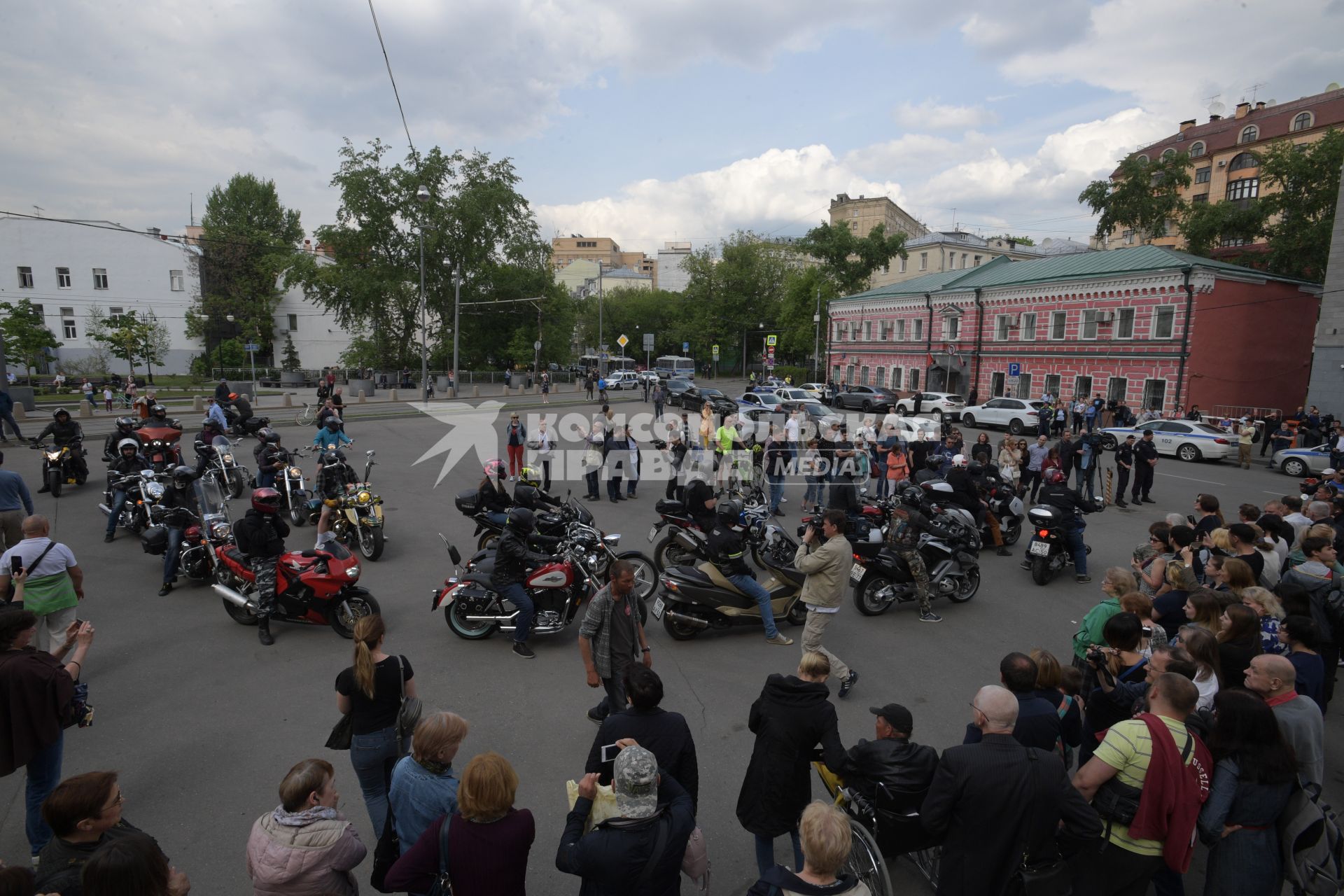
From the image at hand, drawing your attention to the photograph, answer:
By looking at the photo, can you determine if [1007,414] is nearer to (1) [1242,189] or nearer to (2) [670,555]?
(2) [670,555]

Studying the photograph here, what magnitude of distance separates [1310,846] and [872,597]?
4951 millimetres

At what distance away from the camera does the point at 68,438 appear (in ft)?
41.4

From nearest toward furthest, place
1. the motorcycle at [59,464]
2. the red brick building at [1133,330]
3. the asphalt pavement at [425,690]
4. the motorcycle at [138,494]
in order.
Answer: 1. the asphalt pavement at [425,690]
2. the motorcycle at [138,494]
3. the motorcycle at [59,464]
4. the red brick building at [1133,330]

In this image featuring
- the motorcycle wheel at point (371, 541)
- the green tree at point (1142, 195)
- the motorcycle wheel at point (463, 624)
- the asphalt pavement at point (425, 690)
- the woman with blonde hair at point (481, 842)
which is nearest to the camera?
the woman with blonde hair at point (481, 842)

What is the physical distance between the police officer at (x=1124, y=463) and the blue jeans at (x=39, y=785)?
16167 millimetres

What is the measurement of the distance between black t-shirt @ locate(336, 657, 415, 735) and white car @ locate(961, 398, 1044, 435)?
1114 inches

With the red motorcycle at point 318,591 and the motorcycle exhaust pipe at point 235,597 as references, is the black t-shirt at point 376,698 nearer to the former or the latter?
the red motorcycle at point 318,591

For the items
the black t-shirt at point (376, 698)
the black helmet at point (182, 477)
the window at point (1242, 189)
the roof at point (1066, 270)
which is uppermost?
the window at point (1242, 189)

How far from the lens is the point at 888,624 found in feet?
25.7

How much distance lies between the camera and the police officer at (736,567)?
7.13 metres

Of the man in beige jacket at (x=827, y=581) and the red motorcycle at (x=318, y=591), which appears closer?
the man in beige jacket at (x=827, y=581)

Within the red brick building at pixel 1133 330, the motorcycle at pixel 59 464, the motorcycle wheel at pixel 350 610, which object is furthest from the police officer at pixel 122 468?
the red brick building at pixel 1133 330

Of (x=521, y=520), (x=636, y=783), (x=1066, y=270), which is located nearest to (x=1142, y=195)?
(x=1066, y=270)

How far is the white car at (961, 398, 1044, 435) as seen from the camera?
1102 inches
